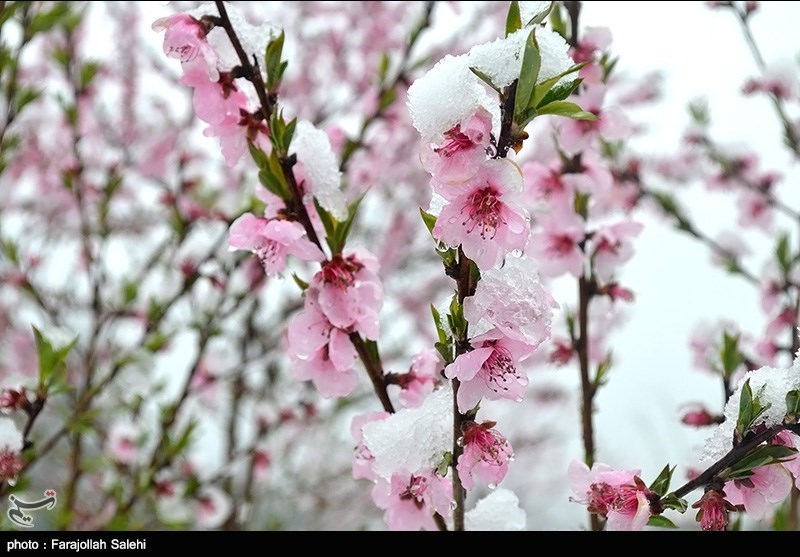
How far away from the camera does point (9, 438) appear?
54.6 inches

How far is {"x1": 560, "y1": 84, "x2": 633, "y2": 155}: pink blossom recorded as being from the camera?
66.7 inches

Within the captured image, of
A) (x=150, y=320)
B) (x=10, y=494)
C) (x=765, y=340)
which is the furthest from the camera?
(x=150, y=320)

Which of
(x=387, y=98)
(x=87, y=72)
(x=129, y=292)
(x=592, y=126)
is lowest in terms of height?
(x=592, y=126)

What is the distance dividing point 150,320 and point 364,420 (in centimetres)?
156

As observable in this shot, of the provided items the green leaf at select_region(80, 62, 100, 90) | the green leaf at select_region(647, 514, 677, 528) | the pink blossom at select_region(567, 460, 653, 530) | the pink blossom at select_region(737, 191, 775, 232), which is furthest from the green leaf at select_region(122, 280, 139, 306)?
the pink blossom at select_region(737, 191, 775, 232)

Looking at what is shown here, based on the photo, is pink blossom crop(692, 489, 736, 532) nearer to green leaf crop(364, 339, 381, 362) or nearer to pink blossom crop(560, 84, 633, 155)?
green leaf crop(364, 339, 381, 362)

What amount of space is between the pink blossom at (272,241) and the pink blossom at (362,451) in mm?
312

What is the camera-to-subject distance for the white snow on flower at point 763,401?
93cm

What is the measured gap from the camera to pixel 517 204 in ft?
2.94

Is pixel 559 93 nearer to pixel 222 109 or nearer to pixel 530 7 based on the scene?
pixel 530 7

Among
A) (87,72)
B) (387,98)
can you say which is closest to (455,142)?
(387,98)

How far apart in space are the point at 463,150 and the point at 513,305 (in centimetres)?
23
